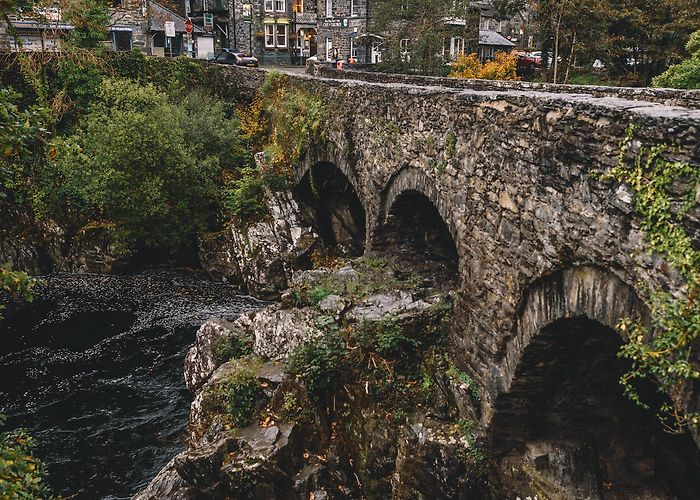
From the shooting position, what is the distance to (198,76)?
30922 mm

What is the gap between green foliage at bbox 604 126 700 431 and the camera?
480cm

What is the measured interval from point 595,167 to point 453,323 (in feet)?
14.3

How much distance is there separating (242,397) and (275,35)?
159ft

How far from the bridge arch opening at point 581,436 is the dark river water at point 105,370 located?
23.3 feet

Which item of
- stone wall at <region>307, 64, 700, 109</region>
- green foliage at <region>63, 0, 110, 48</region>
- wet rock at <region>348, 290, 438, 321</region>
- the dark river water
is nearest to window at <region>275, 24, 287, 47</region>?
stone wall at <region>307, 64, 700, 109</region>

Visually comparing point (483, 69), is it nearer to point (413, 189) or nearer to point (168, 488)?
point (413, 189)

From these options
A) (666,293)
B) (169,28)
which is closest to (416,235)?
(666,293)

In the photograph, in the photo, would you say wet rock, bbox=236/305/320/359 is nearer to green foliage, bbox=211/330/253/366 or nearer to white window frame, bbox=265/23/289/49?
green foliage, bbox=211/330/253/366

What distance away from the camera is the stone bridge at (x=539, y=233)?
5.72 m

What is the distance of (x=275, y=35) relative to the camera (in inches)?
2117

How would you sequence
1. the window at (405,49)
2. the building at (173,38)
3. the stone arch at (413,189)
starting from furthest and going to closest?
the building at (173,38) → the window at (405,49) → the stone arch at (413,189)

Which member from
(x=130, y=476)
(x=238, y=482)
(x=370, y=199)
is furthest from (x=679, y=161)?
(x=130, y=476)

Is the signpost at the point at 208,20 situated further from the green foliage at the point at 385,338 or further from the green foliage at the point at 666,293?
the green foliage at the point at 666,293

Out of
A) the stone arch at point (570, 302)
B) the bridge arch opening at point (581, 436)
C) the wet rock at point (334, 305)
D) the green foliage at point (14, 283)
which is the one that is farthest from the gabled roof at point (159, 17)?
the bridge arch opening at point (581, 436)
